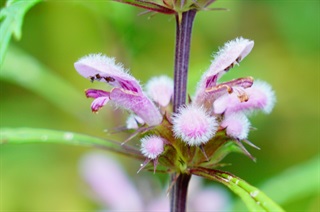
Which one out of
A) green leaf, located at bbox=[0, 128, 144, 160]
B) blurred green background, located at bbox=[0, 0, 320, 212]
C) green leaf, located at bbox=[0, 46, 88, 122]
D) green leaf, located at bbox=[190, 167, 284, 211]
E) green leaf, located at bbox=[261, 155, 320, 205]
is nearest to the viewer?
green leaf, located at bbox=[190, 167, 284, 211]

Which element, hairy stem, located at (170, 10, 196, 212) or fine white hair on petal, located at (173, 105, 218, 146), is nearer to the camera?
fine white hair on petal, located at (173, 105, 218, 146)

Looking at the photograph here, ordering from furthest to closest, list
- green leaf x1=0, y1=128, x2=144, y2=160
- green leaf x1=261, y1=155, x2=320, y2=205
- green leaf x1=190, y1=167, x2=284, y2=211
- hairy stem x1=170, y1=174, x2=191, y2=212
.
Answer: green leaf x1=261, y1=155, x2=320, y2=205 → green leaf x1=0, y1=128, x2=144, y2=160 → hairy stem x1=170, y1=174, x2=191, y2=212 → green leaf x1=190, y1=167, x2=284, y2=211

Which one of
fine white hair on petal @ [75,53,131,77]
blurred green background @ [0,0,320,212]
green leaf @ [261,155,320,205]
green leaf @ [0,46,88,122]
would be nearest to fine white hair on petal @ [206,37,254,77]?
fine white hair on petal @ [75,53,131,77]

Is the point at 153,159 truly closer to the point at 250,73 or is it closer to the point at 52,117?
the point at 250,73

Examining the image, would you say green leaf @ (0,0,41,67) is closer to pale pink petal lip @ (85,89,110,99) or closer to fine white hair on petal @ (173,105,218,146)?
pale pink petal lip @ (85,89,110,99)

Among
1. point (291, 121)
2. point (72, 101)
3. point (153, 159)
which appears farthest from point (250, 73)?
point (153, 159)

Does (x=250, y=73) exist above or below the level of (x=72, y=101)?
above

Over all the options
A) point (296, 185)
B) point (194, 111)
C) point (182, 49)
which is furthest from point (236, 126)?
point (296, 185)

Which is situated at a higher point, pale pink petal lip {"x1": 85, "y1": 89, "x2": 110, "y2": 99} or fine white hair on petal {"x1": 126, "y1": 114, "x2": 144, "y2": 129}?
fine white hair on petal {"x1": 126, "y1": 114, "x2": 144, "y2": 129}
